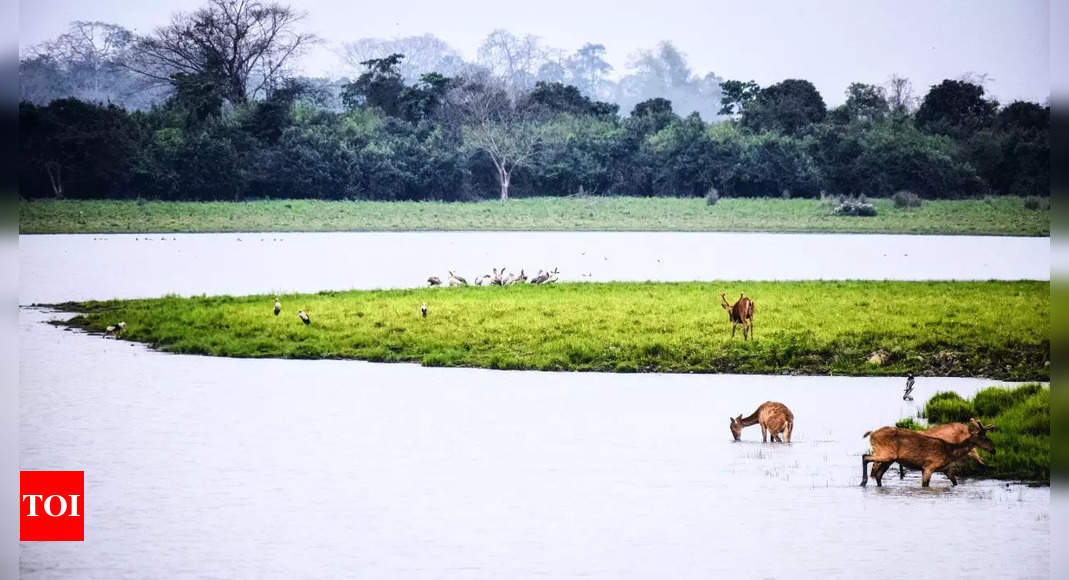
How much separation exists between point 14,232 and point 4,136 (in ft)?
1.93

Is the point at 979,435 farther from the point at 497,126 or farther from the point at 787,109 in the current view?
the point at 787,109

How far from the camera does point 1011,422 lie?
13992 mm

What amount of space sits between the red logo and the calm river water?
0.57ft

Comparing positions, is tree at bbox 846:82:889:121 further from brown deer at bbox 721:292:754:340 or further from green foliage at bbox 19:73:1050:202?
brown deer at bbox 721:292:754:340

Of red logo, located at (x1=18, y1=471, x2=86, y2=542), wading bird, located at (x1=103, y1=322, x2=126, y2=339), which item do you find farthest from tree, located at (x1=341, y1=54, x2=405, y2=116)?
red logo, located at (x1=18, y1=471, x2=86, y2=542)

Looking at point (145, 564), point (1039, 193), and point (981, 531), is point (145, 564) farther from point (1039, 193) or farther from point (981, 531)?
point (1039, 193)

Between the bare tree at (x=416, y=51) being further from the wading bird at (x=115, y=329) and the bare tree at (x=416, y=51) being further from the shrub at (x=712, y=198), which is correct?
the wading bird at (x=115, y=329)

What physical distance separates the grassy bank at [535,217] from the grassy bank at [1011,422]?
47.5 metres

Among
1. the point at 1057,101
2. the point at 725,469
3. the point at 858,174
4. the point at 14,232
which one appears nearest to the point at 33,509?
the point at 14,232

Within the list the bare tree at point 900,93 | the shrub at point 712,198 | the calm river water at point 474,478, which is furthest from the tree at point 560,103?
the calm river water at point 474,478

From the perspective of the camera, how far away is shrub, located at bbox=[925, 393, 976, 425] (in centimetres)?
1468

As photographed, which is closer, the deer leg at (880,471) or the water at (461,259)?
the deer leg at (880,471)

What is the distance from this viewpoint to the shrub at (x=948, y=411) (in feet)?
48.2

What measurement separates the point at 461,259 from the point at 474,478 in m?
31.4
